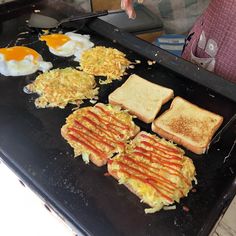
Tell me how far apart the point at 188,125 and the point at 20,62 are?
0.97 m

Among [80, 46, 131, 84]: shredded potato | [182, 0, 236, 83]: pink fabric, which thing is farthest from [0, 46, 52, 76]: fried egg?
[182, 0, 236, 83]: pink fabric

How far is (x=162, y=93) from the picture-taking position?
5.53 ft

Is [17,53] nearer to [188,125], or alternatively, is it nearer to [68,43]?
[68,43]

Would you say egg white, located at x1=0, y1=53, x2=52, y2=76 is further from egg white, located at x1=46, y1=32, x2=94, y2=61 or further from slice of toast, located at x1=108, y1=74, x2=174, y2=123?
slice of toast, located at x1=108, y1=74, x2=174, y2=123

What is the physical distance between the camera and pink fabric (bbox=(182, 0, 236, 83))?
1.85 metres

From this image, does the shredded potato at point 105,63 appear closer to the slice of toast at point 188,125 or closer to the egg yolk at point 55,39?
the egg yolk at point 55,39

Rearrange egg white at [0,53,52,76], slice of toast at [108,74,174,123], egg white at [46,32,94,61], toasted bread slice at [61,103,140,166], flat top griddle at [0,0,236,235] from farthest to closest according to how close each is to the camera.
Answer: egg white at [46,32,94,61] → egg white at [0,53,52,76] → slice of toast at [108,74,174,123] → toasted bread slice at [61,103,140,166] → flat top griddle at [0,0,236,235]

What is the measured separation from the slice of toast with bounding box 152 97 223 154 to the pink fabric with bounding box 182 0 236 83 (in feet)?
1.38

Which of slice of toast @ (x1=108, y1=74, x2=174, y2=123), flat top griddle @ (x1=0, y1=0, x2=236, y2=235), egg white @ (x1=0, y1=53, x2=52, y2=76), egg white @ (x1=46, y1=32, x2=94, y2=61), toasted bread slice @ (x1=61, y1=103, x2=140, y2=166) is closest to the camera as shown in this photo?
flat top griddle @ (x1=0, y1=0, x2=236, y2=235)

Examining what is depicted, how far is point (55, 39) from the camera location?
1.98 metres

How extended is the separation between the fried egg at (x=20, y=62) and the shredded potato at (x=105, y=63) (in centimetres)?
21

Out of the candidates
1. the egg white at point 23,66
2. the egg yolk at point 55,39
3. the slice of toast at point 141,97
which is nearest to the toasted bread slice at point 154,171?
the slice of toast at point 141,97

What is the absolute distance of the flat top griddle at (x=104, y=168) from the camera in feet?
3.88

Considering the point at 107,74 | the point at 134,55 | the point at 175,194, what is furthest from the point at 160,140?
the point at 134,55
